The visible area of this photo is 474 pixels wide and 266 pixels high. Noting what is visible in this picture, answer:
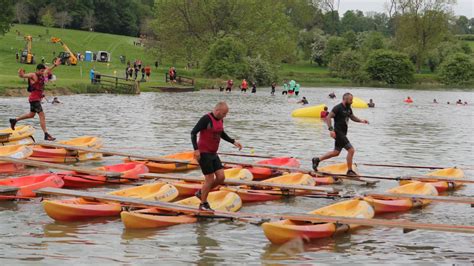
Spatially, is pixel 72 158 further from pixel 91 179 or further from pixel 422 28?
pixel 422 28

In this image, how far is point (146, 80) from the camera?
228ft

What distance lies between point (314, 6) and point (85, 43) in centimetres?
6821

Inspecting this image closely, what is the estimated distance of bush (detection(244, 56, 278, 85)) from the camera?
86938 mm

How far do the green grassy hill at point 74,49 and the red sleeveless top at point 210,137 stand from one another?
2123 inches

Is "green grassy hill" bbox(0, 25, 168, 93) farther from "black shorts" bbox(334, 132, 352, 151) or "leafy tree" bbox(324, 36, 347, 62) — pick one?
"black shorts" bbox(334, 132, 352, 151)

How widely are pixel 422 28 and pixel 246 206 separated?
108 metres

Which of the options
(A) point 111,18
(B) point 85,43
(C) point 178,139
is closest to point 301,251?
(C) point 178,139

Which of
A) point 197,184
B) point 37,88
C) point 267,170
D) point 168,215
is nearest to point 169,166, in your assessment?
point 267,170

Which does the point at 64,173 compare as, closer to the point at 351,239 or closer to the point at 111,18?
the point at 351,239

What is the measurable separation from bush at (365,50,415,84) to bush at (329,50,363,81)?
1853 mm

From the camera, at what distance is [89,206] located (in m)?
13.6

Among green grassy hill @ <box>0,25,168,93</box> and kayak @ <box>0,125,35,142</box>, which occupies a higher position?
green grassy hill @ <box>0,25,168,93</box>

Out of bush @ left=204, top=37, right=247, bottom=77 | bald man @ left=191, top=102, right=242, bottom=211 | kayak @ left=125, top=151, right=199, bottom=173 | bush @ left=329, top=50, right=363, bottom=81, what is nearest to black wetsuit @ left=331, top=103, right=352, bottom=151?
kayak @ left=125, top=151, right=199, bottom=173

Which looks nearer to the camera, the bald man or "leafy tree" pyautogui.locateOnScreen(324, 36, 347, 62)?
the bald man
